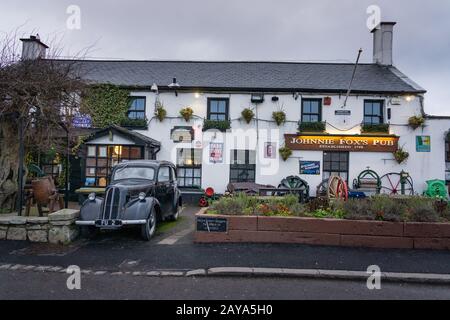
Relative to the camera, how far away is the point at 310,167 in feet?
50.2

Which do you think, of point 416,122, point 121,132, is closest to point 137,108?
point 121,132

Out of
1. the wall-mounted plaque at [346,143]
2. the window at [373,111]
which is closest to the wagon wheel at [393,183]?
the wall-mounted plaque at [346,143]

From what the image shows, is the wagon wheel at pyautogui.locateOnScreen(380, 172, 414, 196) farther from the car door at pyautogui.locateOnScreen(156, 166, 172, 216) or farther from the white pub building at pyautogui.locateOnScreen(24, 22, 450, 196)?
the car door at pyautogui.locateOnScreen(156, 166, 172, 216)

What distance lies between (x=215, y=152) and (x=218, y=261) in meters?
10.1

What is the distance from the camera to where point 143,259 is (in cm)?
599

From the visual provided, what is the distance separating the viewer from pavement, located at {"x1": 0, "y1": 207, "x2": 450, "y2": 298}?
17.1ft

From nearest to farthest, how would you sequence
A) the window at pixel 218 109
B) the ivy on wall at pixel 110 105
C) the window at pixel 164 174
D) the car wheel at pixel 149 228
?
the car wheel at pixel 149 228
the window at pixel 164 174
the ivy on wall at pixel 110 105
the window at pixel 218 109

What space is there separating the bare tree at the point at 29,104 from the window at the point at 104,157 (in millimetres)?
4884

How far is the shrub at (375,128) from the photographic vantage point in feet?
49.7

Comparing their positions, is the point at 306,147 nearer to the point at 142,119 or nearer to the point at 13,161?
the point at 142,119

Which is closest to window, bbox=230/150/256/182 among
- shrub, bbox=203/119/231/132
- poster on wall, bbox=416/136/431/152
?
shrub, bbox=203/119/231/132

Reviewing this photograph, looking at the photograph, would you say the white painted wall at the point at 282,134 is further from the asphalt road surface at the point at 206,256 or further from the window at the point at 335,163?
the asphalt road surface at the point at 206,256

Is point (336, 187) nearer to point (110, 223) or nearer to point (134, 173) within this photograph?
point (134, 173)
